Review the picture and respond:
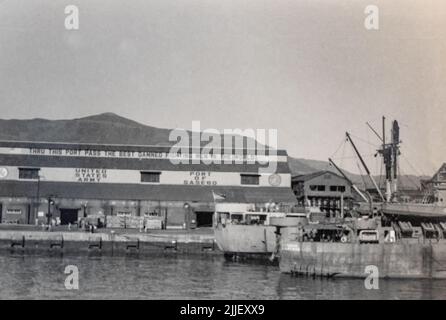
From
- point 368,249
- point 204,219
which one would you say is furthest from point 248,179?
point 368,249

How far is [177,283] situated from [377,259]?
16184 mm

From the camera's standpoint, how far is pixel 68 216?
70500 mm

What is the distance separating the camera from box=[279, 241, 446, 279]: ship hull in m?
44.7

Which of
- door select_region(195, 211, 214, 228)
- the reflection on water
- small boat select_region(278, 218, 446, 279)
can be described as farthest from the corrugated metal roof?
small boat select_region(278, 218, 446, 279)

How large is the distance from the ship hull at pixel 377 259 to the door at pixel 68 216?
114ft

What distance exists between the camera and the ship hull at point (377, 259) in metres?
44.7

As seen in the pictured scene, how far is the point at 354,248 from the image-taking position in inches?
1763

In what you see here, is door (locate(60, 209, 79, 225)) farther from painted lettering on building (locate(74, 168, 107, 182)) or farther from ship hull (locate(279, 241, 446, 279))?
ship hull (locate(279, 241, 446, 279))

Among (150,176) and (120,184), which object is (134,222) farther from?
(150,176)

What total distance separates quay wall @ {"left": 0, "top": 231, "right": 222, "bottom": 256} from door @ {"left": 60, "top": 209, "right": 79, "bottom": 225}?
816cm

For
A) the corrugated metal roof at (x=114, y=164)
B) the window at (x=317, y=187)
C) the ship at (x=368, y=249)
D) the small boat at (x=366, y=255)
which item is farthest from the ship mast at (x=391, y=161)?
the corrugated metal roof at (x=114, y=164)
